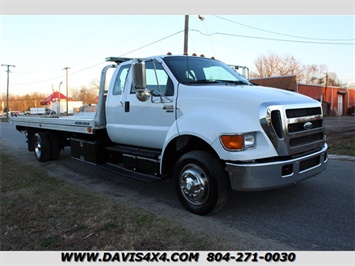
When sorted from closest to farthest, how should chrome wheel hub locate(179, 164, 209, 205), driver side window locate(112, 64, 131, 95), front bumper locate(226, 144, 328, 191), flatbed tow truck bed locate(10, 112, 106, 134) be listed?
front bumper locate(226, 144, 328, 191) < chrome wheel hub locate(179, 164, 209, 205) < driver side window locate(112, 64, 131, 95) < flatbed tow truck bed locate(10, 112, 106, 134)

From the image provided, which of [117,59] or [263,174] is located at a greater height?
[117,59]

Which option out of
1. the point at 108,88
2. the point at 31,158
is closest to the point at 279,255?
the point at 108,88

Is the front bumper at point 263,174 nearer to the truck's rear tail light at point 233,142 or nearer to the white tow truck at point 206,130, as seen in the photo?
the white tow truck at point 206,130

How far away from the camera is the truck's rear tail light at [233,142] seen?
156 inches

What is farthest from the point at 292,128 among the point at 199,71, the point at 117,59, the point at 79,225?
the point at 117,59

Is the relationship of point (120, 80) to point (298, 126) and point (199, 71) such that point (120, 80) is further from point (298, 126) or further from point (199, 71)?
point (298, 126)

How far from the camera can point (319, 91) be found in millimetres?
39000

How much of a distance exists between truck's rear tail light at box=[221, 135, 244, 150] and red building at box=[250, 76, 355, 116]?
99.9 ft

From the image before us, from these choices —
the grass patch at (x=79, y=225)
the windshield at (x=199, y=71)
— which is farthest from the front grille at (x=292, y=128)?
the grass patch at (x=79, y=225)

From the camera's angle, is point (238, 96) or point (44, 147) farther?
point (44, 147)

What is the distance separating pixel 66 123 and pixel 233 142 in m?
4.96

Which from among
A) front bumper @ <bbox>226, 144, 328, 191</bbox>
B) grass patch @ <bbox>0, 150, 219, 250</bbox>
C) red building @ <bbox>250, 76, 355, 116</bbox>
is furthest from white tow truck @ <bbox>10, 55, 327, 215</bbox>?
red building @ <bbox>250, 76, 355, 116</bbox>

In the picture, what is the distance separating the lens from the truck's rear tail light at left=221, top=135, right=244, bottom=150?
3.96m

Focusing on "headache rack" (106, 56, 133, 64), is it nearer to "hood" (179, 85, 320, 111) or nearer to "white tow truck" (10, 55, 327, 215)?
"white tow truck" (10, 55, 327, 215)
